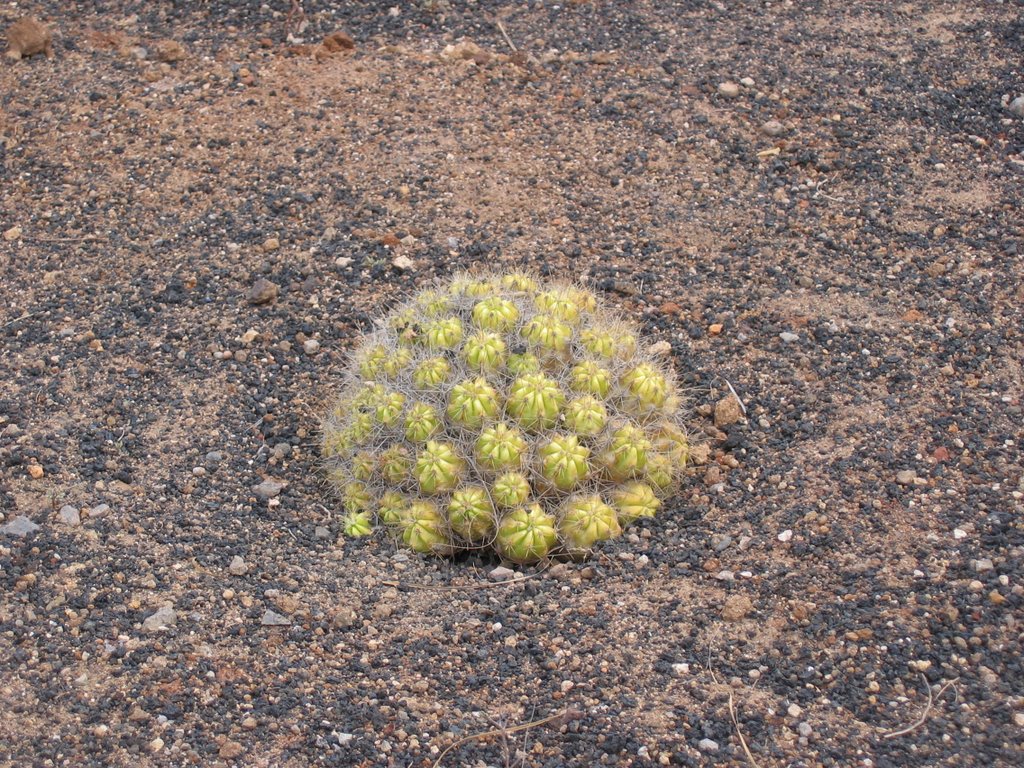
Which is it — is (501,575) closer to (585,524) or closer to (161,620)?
(585,524)

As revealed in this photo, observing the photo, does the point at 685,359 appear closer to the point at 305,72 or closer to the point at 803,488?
the point at 803,488

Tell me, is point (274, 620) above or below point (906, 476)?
below

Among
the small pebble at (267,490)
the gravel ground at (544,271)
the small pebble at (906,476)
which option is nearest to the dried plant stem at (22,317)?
the gravel ground at (544,271)

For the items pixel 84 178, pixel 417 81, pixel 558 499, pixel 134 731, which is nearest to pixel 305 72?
pixel 417 81

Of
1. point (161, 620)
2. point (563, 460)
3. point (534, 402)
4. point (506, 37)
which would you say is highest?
point (506, 37)

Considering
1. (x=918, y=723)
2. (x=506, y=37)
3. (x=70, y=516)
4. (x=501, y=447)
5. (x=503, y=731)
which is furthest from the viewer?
(x=506, y=37)

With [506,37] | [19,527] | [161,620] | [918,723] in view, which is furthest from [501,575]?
[506,37]

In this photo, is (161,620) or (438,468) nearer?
(161,620)

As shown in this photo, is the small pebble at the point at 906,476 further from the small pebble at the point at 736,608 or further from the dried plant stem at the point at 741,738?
the dried plant stem at the point at 741,738
